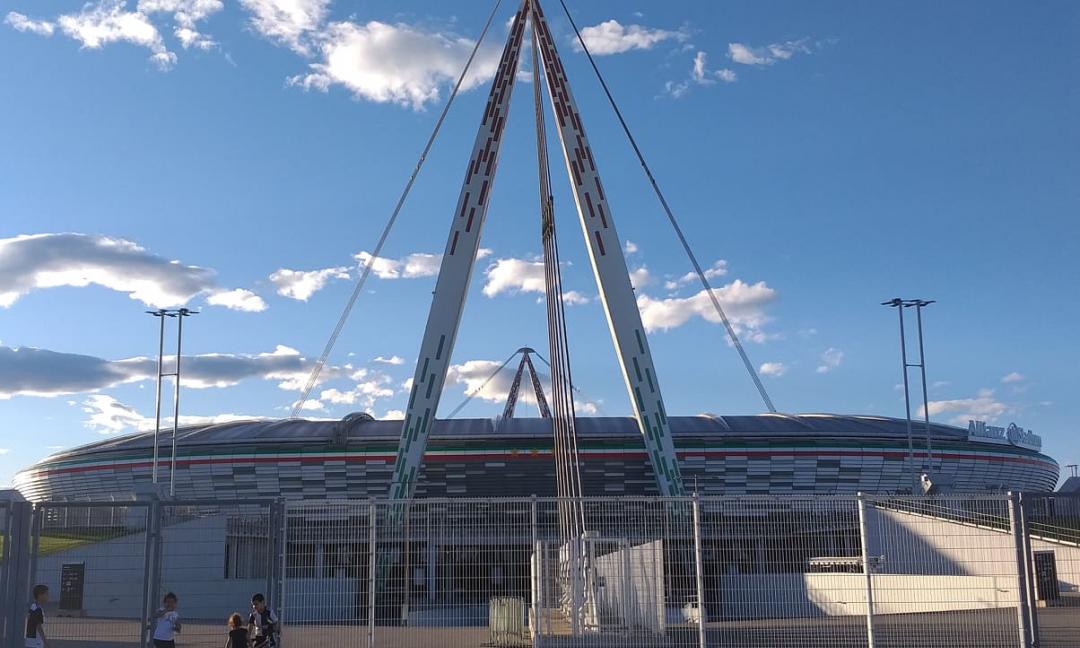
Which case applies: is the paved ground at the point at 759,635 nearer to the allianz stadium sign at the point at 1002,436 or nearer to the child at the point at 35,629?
the child at the point at 35,629

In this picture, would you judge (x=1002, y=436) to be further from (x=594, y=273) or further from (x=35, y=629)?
(x=35, y=629)

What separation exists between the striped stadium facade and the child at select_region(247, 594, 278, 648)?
173 ft

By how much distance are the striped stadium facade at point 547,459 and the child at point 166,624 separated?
173ft

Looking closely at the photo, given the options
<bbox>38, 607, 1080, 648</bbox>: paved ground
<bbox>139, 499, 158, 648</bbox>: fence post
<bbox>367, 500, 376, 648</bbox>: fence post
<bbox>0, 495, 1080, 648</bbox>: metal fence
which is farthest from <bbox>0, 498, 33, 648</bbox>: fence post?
<bbox>367, 500, 376, 648</bbox>: fence post

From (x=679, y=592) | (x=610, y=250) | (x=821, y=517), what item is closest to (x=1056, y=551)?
(x=821, y=517)

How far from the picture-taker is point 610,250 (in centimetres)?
4366

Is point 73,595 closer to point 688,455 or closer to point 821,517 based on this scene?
point 821,517

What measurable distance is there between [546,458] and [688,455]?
9.42 m

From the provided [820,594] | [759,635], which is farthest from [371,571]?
[820,594]

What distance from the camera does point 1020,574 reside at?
13.3 metres

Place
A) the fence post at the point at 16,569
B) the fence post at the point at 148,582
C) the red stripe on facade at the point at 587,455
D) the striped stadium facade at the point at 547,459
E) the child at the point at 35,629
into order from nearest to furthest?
1. the child at the point at 35,629
2. the fence post at the point at 148,582
3. the fence post at the point at 16,569
4. the red stripe on facade at the point at 587,455
5. the striped stadium facade at the point at 547,459

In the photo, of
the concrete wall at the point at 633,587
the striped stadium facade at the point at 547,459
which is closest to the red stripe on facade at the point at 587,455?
the striped stadium facade at the point at 547,459

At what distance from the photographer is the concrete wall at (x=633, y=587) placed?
14719mm

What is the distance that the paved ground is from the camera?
13.6m
